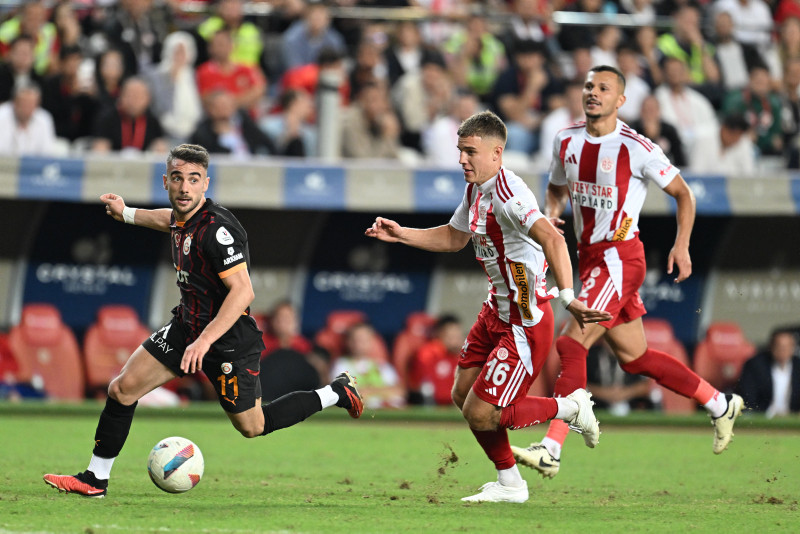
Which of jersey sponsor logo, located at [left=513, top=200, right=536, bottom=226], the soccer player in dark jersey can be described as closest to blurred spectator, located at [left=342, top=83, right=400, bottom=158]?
the soccer player in dark jersey

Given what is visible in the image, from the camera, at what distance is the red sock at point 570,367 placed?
7250mm

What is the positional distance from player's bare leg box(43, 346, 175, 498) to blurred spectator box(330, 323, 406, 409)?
21.5 ft

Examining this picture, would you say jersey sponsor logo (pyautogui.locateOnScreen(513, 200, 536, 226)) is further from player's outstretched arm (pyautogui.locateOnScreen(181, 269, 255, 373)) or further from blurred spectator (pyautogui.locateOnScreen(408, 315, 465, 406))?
blurred spectator (pyautogui.locateOnScreen(408, 315, 465, 406))

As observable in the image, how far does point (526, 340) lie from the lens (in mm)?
6664

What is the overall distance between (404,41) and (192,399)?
5.03 meters

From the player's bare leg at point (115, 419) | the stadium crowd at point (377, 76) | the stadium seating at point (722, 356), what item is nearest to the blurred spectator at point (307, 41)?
the stadium crowd at point (377, 76)

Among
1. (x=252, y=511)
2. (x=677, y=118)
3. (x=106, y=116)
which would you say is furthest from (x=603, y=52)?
(x=252, y=511)

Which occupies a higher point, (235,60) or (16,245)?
(235,60)

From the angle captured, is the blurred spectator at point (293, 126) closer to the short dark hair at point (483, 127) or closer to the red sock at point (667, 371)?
the red sock at point (667, 371)

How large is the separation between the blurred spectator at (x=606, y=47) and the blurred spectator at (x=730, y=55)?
59.3 inches

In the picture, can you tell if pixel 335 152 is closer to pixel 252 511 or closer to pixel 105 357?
pixel 105 357

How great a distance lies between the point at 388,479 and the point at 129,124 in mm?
6029

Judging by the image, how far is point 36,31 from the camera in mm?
13180

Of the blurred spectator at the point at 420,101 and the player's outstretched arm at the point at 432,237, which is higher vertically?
the blurred spectator at the point at 420,101
